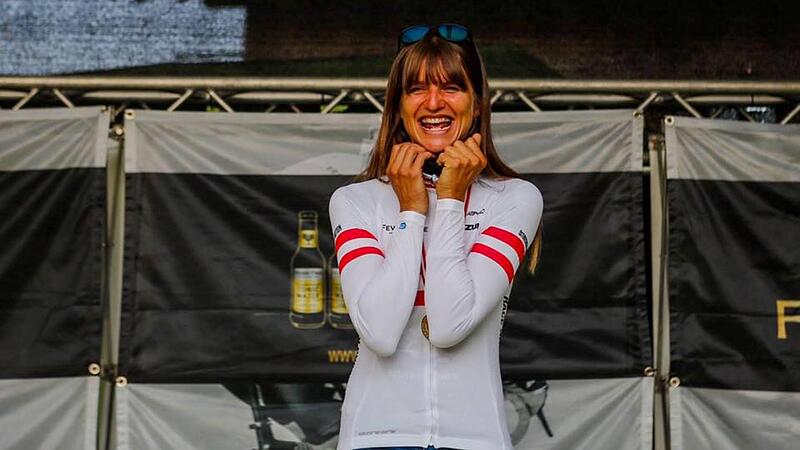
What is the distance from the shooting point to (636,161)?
5391 millimetres

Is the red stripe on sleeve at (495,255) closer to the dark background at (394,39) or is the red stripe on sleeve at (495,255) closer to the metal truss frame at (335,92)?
the metal truss frame at (335,92)

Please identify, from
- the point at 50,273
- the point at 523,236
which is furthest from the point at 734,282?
the point at 523,236

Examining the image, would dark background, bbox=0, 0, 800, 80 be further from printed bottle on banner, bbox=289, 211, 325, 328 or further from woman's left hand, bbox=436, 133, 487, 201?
woman's left hand, bbox=436, 133, 487, 201

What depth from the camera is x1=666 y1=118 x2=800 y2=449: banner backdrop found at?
5266mm

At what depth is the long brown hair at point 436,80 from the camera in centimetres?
238

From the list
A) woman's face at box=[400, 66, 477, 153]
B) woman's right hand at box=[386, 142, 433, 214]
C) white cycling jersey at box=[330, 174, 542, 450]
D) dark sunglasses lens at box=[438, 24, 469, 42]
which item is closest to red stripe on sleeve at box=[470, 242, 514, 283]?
white cycling jersey at box=[330, 174, 542, 450]

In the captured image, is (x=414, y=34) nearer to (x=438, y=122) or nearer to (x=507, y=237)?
(x=438, y=122)

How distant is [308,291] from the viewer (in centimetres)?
529

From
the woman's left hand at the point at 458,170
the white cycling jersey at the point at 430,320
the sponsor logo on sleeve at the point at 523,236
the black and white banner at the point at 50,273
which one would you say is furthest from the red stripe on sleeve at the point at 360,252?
the black and white banner at the point at 50,273

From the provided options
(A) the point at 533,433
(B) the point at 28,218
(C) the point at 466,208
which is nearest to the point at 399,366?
(C) the point at 466,208

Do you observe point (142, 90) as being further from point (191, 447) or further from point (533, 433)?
point (533, 433)

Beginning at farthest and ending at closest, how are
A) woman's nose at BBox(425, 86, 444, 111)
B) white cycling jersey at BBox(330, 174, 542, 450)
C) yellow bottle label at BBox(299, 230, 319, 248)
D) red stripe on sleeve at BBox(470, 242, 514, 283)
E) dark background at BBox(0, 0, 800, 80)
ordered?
dark background at BBox(0, 0, 800, 80)
yellow bottle label at BBox(299, 230, 319, 248)
woman's nose at BBox(425, 86, 444, 111)
red stripe on sleeve at BBox(470, 242, 514, 283)
white cycling jersey at BBox(330, 174, 542, 450)

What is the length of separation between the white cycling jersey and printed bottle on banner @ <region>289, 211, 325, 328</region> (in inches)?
118

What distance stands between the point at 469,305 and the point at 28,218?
3.60 m
